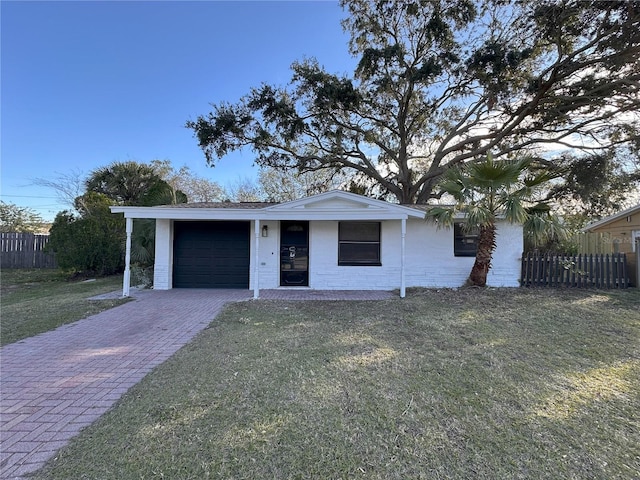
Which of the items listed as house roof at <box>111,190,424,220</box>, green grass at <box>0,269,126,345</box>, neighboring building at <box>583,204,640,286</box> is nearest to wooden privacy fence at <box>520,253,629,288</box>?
neighboring building at <box>583,204,640,286</box>

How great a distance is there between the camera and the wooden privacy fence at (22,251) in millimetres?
14242

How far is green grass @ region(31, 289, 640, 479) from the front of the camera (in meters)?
2.10

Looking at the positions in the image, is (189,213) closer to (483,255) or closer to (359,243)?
(359,243)

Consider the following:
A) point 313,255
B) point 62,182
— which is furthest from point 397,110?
point 62,182

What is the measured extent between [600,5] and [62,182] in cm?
2574

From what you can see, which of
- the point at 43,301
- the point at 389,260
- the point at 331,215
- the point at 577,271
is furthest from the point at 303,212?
the point at 577,271

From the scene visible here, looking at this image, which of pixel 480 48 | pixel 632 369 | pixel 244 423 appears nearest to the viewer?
pixel 244 423

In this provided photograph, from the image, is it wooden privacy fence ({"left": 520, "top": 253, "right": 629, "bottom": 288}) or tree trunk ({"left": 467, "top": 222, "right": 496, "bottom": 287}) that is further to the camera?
wooden privacy fence ({"left": 520, "top": 253, "right": 629, "bottom": 288})

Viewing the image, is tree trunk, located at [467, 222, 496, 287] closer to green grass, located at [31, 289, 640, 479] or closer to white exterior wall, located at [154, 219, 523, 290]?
white exterior wall, located at [154, 219, 523, 290]

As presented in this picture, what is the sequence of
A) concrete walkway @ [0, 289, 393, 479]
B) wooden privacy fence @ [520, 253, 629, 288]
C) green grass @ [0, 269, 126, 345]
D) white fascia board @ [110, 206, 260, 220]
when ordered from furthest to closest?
wooden privacy fence @ [520, 253, 629, 288] → white fascia board @ [110, 206, 260, 220] → green grass @ [0, 269, 126, 345] → concrete walkway @ [0, 289, 393, 479]

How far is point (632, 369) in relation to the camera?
12.2ft

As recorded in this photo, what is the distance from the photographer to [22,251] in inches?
566

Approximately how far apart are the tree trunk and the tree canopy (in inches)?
256

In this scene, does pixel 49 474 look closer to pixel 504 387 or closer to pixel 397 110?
pixel 504 387
